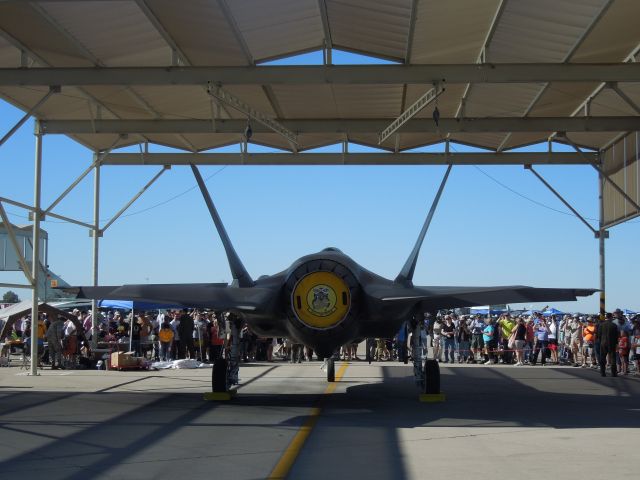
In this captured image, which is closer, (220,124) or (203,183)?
(203,183)

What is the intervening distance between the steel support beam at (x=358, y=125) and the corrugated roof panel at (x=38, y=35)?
327cm

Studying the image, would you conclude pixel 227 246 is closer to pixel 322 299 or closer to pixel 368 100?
pixel 322 299

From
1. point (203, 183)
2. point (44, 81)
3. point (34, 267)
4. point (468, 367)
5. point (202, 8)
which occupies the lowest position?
point (468, 367)

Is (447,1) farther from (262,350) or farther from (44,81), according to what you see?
(262,350)

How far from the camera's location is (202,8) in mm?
13992

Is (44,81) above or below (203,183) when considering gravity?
above

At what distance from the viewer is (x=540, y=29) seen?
1513 cm

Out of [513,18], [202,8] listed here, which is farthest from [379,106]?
[202,8]

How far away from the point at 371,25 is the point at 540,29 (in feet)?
10.9

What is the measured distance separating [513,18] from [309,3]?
387cm

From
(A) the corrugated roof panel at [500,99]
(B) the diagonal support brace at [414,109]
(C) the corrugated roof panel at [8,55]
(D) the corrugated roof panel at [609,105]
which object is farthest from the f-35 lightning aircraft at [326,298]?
(D) the corrugated roof panel at [609,105]

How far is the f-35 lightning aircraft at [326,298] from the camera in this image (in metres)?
12.3

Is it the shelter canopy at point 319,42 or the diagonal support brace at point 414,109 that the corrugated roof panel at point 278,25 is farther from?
the diagonal support brace at point 414,109

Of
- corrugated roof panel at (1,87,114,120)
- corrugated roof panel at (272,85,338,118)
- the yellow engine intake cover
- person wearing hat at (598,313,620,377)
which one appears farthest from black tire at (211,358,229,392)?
person wearing hat at (598,313,620,377)
